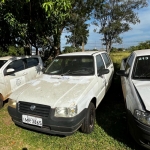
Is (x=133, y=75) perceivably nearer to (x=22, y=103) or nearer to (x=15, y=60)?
(x=22, y=103)

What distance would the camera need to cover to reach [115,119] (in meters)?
3.91

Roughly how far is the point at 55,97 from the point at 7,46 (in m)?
6.84

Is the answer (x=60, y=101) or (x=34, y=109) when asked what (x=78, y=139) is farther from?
(x=34, y=109)

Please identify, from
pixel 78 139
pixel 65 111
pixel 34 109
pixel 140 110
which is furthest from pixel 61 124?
pixel 140 110

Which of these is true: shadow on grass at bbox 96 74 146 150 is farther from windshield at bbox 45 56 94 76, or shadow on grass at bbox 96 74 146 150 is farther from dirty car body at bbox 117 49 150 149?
windshield at bbox 45 56 94 76

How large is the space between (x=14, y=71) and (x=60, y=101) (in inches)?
122

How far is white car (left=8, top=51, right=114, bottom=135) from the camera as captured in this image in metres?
2.77

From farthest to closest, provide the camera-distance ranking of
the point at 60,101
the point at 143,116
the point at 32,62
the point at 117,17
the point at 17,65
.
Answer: the point at 117,17 < the point at 32,62 < the point at 17,65 < the point at 60,101 < the point at 143,116

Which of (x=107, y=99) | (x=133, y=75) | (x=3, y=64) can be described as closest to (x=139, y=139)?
(x=133, y=75)

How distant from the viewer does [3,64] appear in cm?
511

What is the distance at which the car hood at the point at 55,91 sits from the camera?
9.52ft

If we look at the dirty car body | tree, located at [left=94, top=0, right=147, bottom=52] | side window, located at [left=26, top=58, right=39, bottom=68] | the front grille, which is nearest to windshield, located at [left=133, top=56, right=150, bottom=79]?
the dirty car body

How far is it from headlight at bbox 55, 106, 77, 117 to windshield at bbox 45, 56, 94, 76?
1395 mm

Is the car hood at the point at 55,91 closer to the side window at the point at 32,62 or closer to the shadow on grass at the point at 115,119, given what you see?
the shadow on grass at the point at 115,119
